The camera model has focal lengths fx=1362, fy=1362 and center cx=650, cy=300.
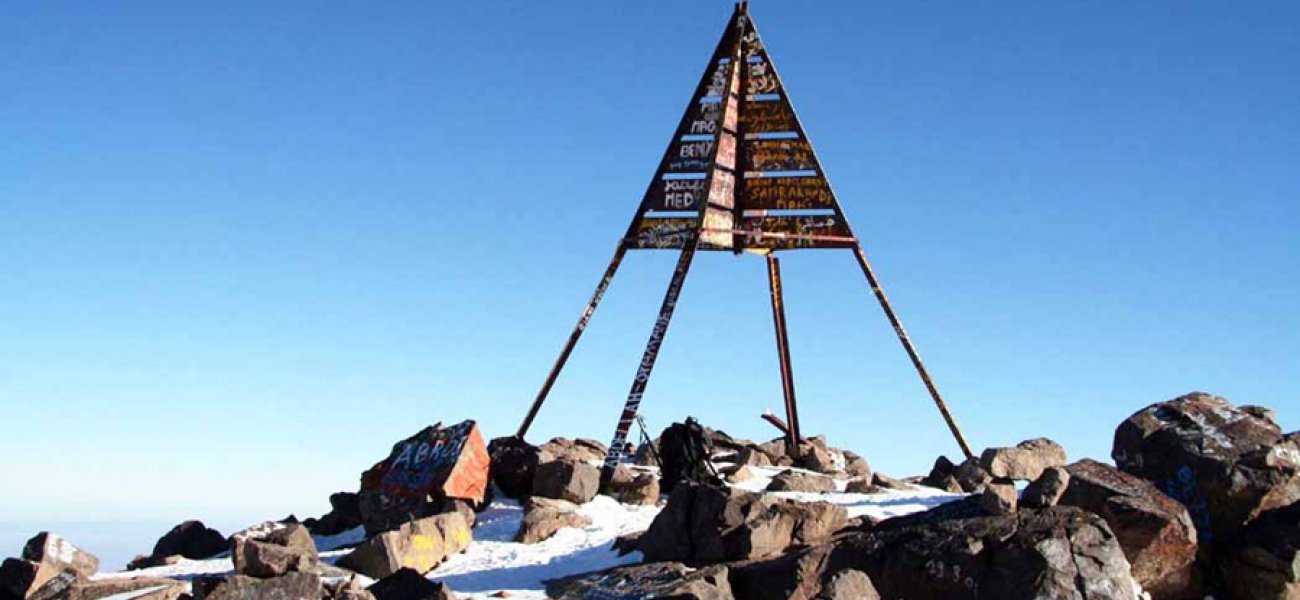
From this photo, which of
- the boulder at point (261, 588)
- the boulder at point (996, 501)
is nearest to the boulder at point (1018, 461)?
the boulder at point (996, 501)

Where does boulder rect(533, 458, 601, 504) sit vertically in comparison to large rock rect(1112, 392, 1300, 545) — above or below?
above

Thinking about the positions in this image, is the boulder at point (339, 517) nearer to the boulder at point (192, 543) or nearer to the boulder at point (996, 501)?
the boulder at point (192, 543)

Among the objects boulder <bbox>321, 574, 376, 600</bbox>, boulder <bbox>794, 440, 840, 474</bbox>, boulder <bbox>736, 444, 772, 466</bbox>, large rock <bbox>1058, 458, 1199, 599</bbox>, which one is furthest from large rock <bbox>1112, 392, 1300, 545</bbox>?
boulder <bbox>321, 574, 376, 600</bbox>

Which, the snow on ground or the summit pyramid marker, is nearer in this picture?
the snow on ground

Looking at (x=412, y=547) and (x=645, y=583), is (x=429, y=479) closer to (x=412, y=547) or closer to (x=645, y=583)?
(x=412, y=547)

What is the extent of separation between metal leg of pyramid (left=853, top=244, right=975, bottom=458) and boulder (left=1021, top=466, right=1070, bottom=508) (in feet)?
23.2

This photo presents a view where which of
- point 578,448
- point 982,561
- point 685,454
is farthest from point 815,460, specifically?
point 982,561

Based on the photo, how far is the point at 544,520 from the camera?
65.3ft

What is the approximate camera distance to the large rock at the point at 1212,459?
18.0 metres

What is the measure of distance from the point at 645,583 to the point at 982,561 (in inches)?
147

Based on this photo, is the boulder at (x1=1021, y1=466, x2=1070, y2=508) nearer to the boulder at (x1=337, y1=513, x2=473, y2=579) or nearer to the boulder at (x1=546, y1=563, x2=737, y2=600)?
the boulder at (x1=546, y1=563, x2=737, y2=600)

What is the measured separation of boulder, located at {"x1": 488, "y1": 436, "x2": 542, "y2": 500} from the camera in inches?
896

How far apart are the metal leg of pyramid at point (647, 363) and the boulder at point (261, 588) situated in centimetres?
727

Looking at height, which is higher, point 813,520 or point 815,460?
point 815,460
